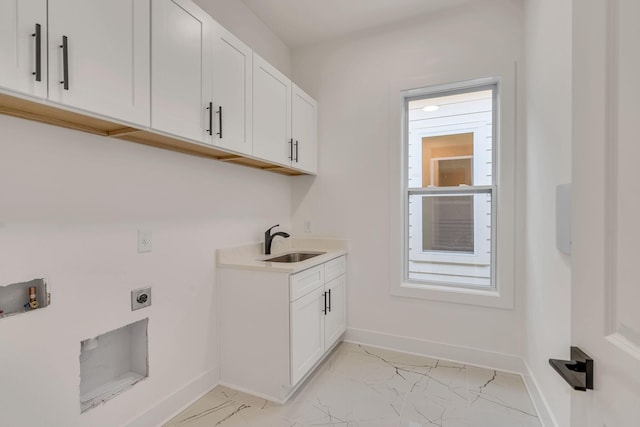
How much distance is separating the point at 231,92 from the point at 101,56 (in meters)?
0.76

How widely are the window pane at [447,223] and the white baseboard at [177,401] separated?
6.81 ft

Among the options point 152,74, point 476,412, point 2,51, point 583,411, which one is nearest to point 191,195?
point 152,74

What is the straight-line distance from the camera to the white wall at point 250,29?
7.27ft

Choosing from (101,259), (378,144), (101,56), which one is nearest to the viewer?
(101,56)

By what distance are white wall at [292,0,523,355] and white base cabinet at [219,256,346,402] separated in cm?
77

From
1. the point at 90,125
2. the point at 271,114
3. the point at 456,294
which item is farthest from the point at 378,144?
the point at 90,125

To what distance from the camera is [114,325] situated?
1.55 metres

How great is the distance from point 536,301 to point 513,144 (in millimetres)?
1182

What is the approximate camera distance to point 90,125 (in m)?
1.36

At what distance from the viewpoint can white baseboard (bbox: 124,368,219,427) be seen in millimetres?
1683

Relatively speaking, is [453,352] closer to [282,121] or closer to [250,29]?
[282,121]

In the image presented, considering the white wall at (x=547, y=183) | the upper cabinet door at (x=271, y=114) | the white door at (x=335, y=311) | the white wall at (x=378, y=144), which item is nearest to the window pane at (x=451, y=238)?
the white wall at (x=378, y=144)

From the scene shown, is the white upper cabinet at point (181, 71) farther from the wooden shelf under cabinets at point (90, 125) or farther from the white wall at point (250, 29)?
the white wall at point (250, 29)

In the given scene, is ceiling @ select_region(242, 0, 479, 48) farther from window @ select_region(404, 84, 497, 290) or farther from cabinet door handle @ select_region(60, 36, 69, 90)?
cabinet door handle @ select_region(60, 36, 69, 90)
